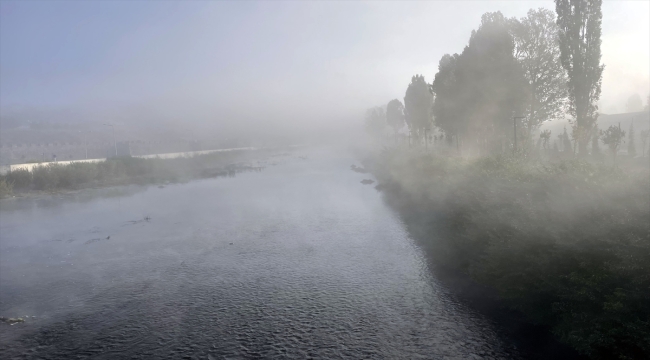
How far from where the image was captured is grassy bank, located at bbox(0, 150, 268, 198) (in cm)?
4472

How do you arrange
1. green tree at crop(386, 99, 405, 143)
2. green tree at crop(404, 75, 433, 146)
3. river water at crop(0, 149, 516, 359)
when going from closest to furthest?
1. river water at crop(0, 149, 516, 359)
2. green tree at crop(404, 75, 433, 146)
3. green tree at crop(386, 99, 405, 143)

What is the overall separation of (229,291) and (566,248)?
11.3 meters

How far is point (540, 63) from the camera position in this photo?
35.4 meters

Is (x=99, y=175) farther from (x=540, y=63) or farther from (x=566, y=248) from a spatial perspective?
(x=566, y=248)

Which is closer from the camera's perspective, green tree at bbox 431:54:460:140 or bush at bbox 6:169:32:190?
green tree at bbox 431:54:460:140

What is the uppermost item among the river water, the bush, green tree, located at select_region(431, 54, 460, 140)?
green tree, located at select_region(431, 54, 460, 140)

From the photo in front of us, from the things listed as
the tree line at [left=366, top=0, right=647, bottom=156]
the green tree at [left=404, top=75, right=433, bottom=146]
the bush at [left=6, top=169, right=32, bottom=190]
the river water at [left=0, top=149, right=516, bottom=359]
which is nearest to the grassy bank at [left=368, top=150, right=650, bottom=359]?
the river water at [left=0, top=149, right=516, bottom=359]

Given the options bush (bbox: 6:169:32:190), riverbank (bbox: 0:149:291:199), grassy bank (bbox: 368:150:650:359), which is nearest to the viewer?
grassy bank (bbox: 368:150:650:359)

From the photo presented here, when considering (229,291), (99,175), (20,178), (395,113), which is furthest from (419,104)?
(229,291)

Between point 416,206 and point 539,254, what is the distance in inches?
704

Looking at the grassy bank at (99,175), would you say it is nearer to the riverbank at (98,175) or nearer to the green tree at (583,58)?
the riverbank at (98,175)

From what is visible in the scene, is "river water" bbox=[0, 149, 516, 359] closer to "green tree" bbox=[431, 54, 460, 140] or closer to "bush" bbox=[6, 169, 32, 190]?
"green tree" bbox=[431, 54, 460, 140]

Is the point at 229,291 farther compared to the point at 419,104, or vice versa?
the point at 419,104

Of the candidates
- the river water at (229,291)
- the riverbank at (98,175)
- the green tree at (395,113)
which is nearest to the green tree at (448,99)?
the river water at (229,291)
